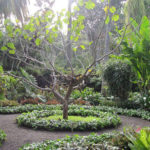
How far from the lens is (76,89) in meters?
8.31

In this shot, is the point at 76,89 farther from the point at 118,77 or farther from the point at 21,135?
the point at 21,135

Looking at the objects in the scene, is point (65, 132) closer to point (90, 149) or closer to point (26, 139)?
point (26, 139)

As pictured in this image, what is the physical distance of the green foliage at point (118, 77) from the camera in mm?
9297

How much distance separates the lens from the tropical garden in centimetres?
421

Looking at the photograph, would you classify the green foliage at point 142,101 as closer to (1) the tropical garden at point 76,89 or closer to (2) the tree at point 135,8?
(1) the tropical garden at point 76,89

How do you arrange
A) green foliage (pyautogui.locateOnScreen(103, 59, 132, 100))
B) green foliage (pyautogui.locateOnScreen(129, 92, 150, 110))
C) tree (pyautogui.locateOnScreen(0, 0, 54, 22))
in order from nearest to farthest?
green foliage (pyautogui.locateOnScreen(129, 92, 150, 110)) → green foliage (pyautogui.locateOnScreen(103, 59, 132, 100)) → tree (pyautogui.locateOnScreen(0, 0, 54, 22))

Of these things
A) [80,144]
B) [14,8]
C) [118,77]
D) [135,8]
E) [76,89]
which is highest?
[14,8]

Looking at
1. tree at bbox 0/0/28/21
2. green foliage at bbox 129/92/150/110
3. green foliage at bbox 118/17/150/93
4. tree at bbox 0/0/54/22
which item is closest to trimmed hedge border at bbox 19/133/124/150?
green foliage at bbox 129/92/150/110

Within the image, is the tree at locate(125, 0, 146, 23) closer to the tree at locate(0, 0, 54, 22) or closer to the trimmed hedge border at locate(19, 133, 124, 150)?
the tree at locate(0, 0, 54, 22)

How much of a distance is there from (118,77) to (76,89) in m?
2.23

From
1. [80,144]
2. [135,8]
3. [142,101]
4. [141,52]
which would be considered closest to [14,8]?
[135,8]

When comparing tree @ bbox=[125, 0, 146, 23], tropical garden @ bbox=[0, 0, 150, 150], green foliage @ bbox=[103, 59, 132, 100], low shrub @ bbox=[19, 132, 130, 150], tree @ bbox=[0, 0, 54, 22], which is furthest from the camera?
tree @ bbox=[0, 0, 54, 22]

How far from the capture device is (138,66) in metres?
8.34

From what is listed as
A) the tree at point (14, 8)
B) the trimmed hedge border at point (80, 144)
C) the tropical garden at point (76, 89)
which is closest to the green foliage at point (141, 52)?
the tropical garden at point (76, 89)
